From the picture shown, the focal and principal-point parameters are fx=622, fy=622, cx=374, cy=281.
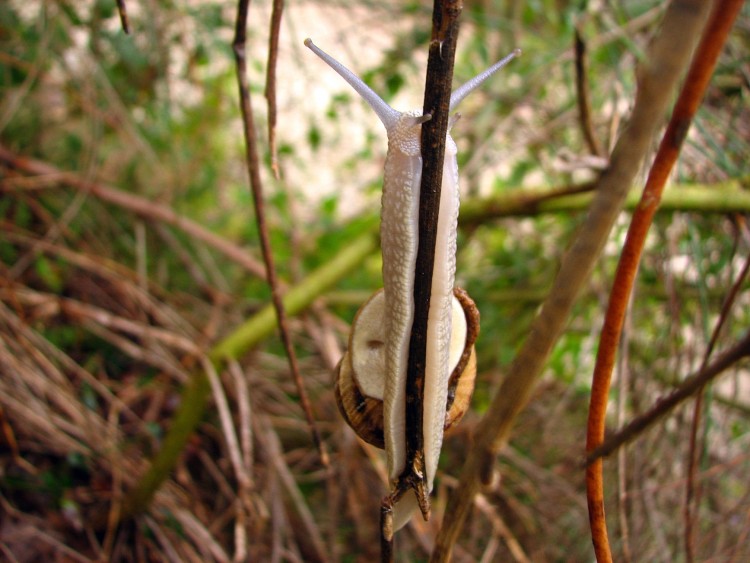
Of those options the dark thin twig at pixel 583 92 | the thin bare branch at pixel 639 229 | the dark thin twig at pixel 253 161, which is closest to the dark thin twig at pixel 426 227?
the thin bare branch at pixel 639 229

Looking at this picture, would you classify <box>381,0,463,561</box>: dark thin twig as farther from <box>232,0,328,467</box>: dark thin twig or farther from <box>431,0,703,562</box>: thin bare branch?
<box>232,0,328,467</box>: dark thin twig

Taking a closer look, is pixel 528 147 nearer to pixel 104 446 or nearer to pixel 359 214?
pixel 359 214

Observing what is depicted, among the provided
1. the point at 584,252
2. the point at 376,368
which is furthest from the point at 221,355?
the point at 584,252

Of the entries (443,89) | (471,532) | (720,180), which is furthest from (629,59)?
(443,89)

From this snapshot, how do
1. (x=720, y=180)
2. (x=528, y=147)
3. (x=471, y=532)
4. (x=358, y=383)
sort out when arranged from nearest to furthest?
(x=358, y=383), (x=720, y=180), (x=471, y=532), (x=528, y=147)

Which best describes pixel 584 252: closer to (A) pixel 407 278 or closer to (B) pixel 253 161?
(A) pixel 407 278

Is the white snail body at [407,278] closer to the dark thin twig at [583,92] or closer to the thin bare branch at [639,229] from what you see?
the thin bare branch at [639,229]
